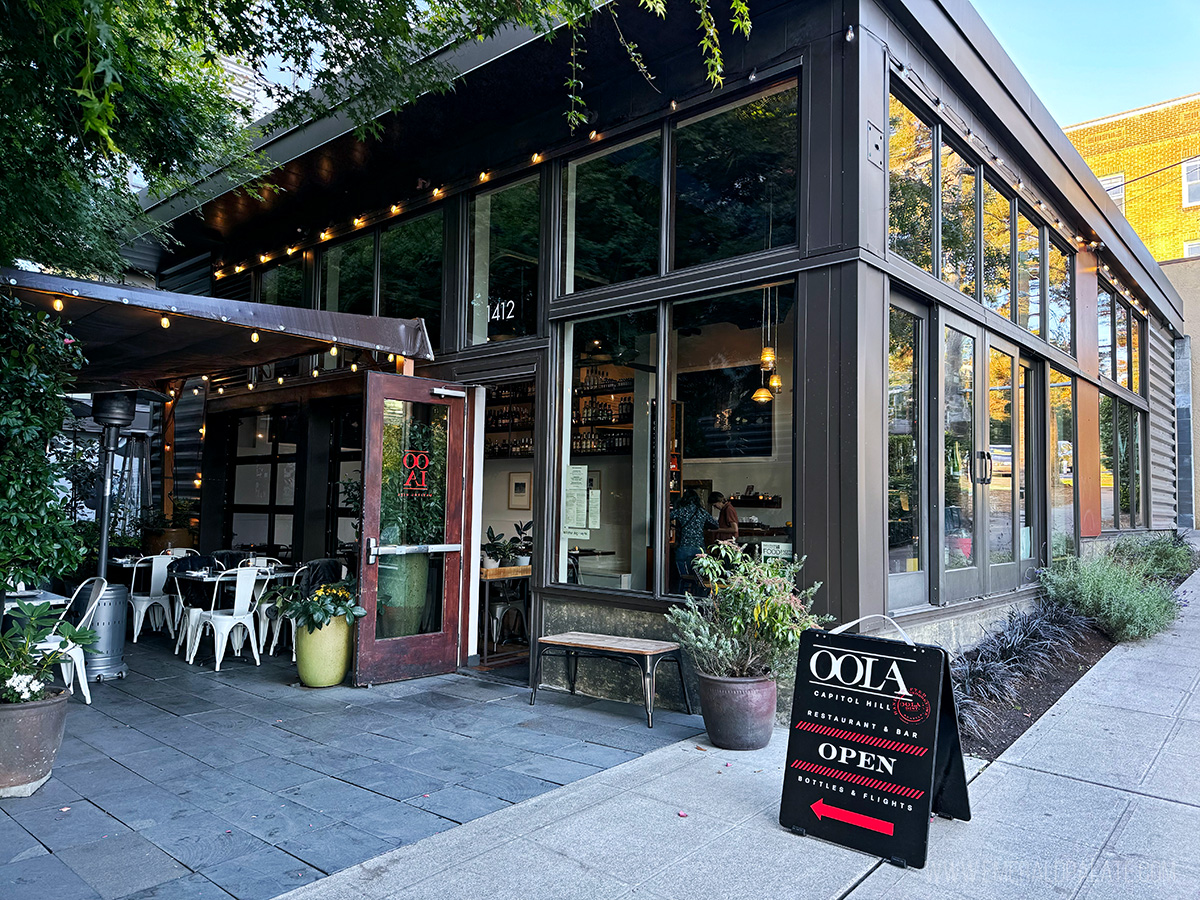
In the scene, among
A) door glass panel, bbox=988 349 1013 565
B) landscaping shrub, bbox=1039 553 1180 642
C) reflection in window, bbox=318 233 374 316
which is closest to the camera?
door glass panel, bbox=988 349 1013 565

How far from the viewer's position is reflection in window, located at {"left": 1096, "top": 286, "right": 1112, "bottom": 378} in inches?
431

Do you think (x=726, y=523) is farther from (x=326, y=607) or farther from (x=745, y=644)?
(x=326, y=607)

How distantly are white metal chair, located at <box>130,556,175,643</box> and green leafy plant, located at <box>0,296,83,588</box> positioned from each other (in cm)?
387

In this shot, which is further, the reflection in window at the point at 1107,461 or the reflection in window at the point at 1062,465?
the reflection in window at the point at 1107,461

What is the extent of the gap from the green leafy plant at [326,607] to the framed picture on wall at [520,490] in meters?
4.38

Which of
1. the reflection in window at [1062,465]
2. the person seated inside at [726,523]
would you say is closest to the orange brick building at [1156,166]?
the reflection in window at [1062,465]

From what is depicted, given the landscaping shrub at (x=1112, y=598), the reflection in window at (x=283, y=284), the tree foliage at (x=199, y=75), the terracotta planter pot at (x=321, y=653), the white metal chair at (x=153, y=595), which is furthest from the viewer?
the reflection in window at (x=283, y=284)

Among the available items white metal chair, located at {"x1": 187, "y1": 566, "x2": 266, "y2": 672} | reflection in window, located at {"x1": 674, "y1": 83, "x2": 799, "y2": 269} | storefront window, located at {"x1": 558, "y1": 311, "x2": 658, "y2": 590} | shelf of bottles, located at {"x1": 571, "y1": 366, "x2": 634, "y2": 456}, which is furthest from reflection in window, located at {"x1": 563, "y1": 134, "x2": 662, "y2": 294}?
white metal chair, located at {"x1": 187, "y1": 566, "x2": 266, "y2": 672}

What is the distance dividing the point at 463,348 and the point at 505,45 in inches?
97.5

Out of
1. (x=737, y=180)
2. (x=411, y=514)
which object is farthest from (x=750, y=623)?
(x=411, y=514)

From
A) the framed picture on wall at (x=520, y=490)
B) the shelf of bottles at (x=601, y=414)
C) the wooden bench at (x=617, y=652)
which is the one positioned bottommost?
the wooden bench at (x=617, y=652)

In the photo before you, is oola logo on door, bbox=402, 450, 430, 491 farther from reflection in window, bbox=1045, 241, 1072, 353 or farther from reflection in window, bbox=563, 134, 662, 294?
reflection in window, bbox=1045, 241, 1072, 353

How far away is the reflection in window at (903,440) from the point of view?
17.4ft

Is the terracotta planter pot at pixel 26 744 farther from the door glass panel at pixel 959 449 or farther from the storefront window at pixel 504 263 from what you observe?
the door glass panel at pixel 959 449
